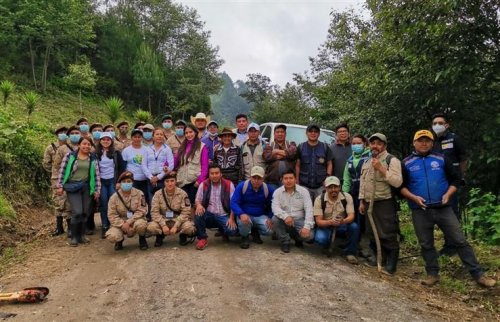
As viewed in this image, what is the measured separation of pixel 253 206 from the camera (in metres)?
6.55

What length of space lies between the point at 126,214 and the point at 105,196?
90 cm

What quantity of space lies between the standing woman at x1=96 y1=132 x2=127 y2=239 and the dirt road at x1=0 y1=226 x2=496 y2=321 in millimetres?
927

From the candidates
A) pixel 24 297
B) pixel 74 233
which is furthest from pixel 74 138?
pixel 24 297

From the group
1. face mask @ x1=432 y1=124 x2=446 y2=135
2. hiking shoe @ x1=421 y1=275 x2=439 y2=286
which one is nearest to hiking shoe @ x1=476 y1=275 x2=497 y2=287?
hiking shoe @ x1=421 y1=275 x2=439 y2=286

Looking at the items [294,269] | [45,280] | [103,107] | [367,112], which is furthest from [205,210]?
[103,107]

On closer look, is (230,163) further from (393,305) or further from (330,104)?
(330,104)

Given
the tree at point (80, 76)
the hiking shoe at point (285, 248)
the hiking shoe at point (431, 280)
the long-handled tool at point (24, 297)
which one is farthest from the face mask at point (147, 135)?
the tree at point (80, 76)

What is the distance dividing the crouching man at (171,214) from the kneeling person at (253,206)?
77cm

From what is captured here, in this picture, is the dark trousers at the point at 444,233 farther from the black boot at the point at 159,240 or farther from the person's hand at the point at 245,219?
the black boot at the point at 159,240

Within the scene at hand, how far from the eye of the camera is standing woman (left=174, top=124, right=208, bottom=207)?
696 centimetres

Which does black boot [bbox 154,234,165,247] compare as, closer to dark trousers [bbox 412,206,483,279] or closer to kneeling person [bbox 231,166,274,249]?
kneeling person [bbox 231,166,274,249]

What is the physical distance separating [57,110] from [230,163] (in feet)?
70.8

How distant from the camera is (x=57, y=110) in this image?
82.0 feet

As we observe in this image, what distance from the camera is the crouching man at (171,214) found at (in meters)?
6.35
